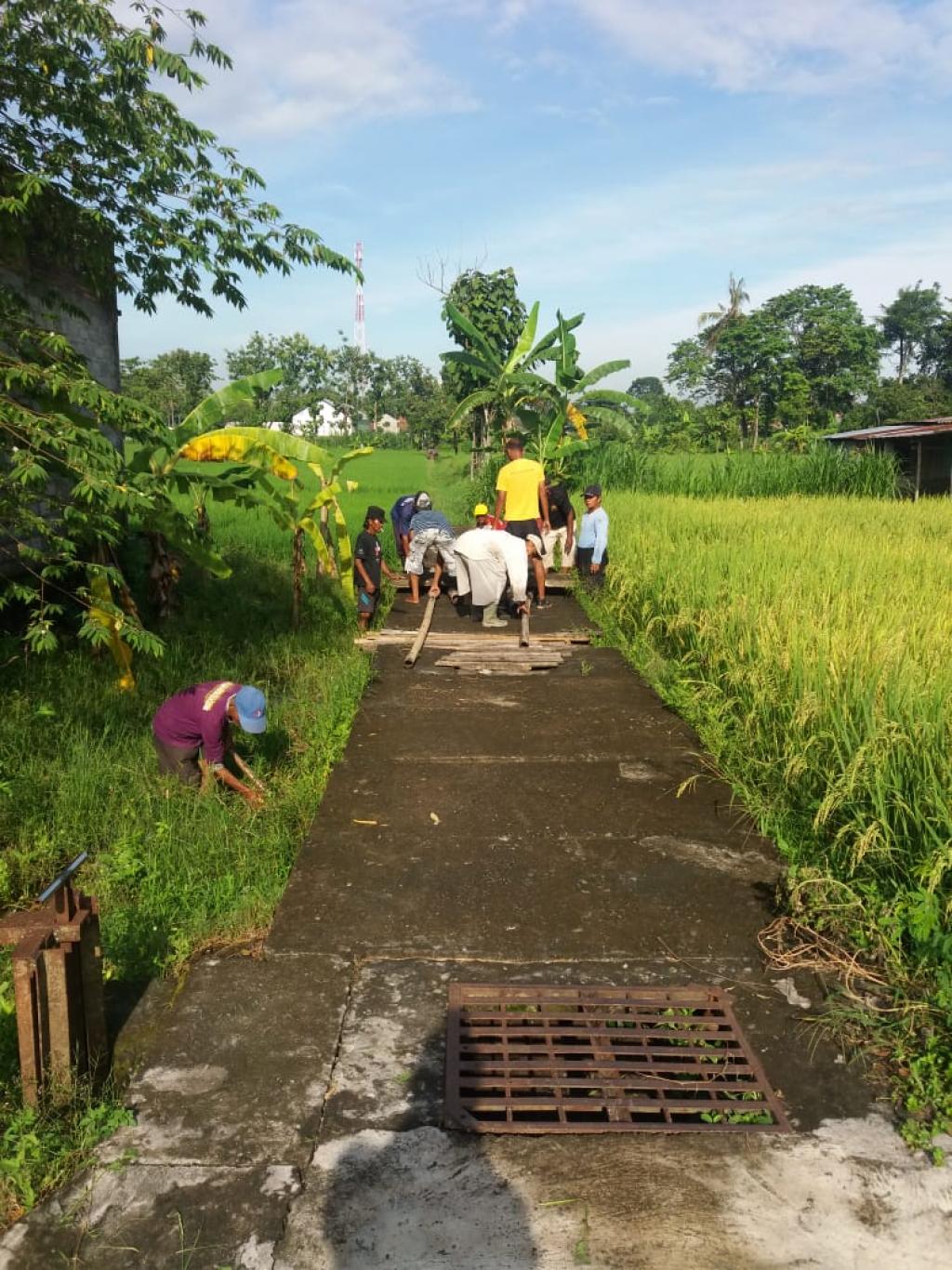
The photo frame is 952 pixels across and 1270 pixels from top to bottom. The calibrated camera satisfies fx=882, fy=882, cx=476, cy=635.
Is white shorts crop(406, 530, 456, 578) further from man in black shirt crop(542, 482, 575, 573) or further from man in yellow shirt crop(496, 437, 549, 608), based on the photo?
man in black shirt crop(542, 482, 575, 573)

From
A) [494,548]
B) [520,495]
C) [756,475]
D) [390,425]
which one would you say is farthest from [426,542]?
[390,425]

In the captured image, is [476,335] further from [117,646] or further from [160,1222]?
[160,1222]

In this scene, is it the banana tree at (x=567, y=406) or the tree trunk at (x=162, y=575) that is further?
the banana tree at (x=567, y=406)

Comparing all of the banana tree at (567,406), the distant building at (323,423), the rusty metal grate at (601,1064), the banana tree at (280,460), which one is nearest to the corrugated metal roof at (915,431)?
the banana tree at (567,406)

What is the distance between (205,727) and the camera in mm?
4539

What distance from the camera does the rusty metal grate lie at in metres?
2.50

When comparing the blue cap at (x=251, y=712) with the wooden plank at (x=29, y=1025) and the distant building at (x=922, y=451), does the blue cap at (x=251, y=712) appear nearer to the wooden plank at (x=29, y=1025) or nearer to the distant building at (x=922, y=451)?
the wooden plank at (x=29, y=1025)

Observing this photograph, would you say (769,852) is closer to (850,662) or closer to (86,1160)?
(850,662)

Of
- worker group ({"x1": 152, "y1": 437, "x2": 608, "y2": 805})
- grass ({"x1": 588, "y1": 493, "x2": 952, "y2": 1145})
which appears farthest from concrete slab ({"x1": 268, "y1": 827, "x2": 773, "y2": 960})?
worker group ({"x1": 152, "y1": 437, "x2": 608, "y2": 805})

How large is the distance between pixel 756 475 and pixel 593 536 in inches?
357

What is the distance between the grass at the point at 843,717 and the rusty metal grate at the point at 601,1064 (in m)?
0.48

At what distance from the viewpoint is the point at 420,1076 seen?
2.64 metres

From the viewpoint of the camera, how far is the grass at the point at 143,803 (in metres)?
3.00

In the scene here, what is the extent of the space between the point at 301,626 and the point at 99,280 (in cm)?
316
